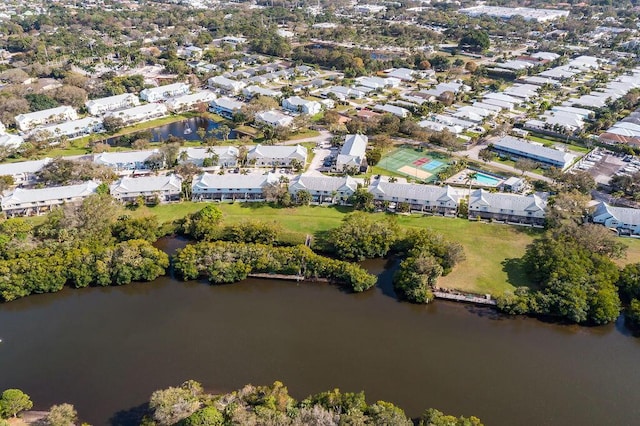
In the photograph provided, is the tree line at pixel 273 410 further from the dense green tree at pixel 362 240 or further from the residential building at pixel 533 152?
the residential building at pixel 533 152

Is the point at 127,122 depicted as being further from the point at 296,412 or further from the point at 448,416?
the point at 448,416

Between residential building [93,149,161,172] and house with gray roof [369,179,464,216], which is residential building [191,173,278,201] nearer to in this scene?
residential building [93,149,161,172]

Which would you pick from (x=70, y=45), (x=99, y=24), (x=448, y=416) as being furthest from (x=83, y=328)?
(x=99, y=24)

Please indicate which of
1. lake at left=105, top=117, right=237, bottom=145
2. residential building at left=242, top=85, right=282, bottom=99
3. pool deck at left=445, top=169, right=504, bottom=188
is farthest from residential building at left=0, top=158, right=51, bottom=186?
pool deck at left=445, top=169, right=504, bottom=188

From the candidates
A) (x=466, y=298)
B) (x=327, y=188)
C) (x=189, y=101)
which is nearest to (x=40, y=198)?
(x=327, y=188)

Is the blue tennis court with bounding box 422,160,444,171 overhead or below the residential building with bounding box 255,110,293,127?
below

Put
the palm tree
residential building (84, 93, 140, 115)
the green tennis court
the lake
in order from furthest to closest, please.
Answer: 1. residential building (84, 93, 140, 115)
2. the lake
3. the green tennis court
4. the palm tree

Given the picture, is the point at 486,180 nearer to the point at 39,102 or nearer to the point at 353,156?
the point at 353,156
